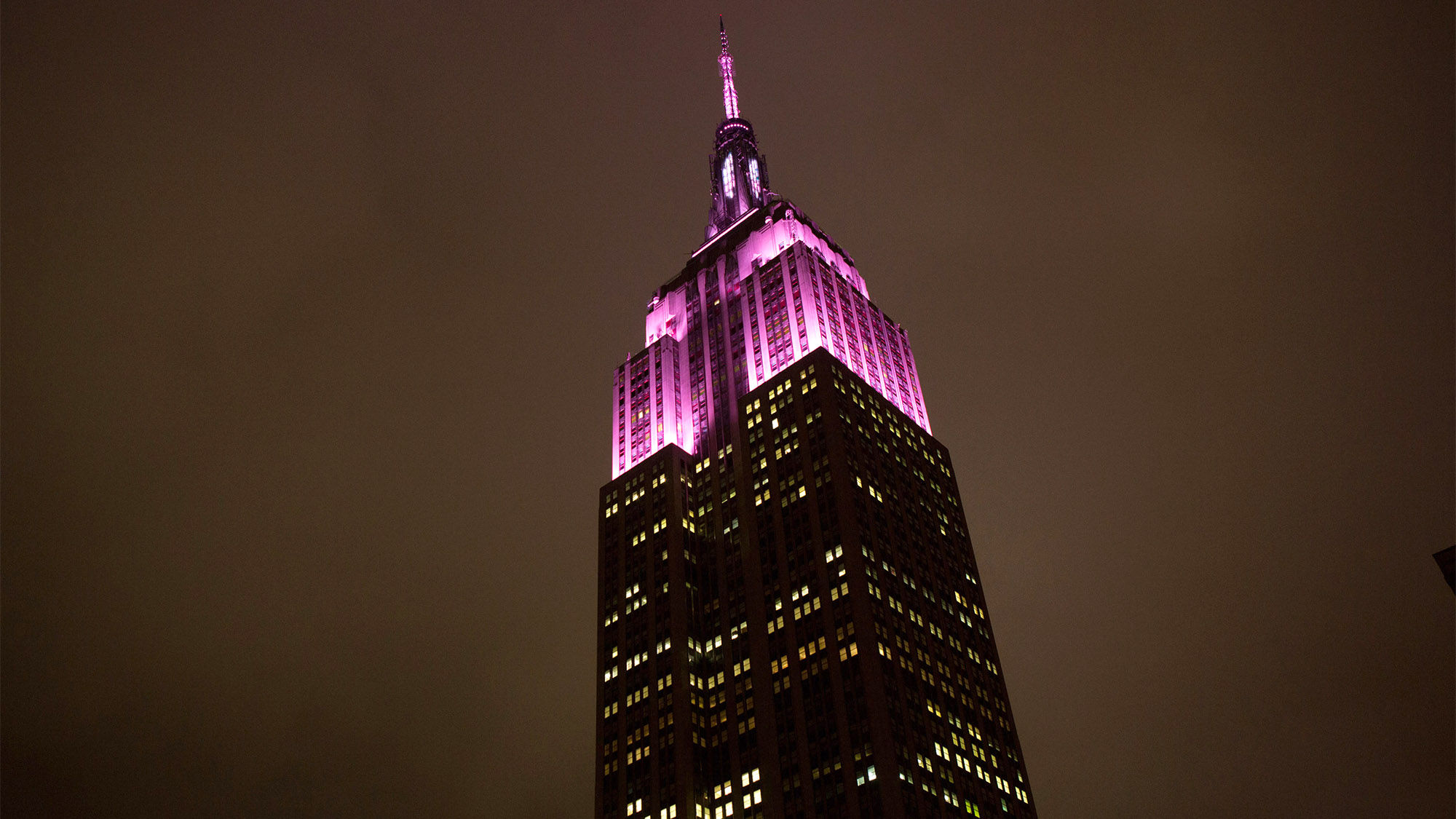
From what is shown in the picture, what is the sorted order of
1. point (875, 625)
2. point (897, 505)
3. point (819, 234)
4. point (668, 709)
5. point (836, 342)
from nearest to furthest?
point (875, 625)
point (668, 709)
point (897, 505)
point (836, 342)
point (819, 234)

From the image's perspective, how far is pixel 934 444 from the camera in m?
173

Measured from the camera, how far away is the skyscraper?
416 feet

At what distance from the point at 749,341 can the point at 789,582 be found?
48112 mm

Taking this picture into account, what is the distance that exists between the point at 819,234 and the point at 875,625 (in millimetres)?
87596

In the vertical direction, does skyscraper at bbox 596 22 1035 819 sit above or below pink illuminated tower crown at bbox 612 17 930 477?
below

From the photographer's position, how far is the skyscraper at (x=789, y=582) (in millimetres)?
126750

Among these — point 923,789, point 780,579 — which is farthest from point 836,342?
point 923,789

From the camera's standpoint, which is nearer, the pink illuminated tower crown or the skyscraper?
the skyscraper

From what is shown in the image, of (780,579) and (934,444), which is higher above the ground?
Result: (934,444)

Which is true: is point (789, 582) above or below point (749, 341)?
below

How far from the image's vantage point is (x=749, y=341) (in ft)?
582

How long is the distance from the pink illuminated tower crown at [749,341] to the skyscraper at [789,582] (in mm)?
427

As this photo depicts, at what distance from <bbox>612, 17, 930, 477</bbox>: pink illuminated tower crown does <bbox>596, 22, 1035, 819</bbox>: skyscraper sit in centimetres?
43

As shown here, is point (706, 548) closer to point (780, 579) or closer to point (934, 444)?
point (780, 579)
